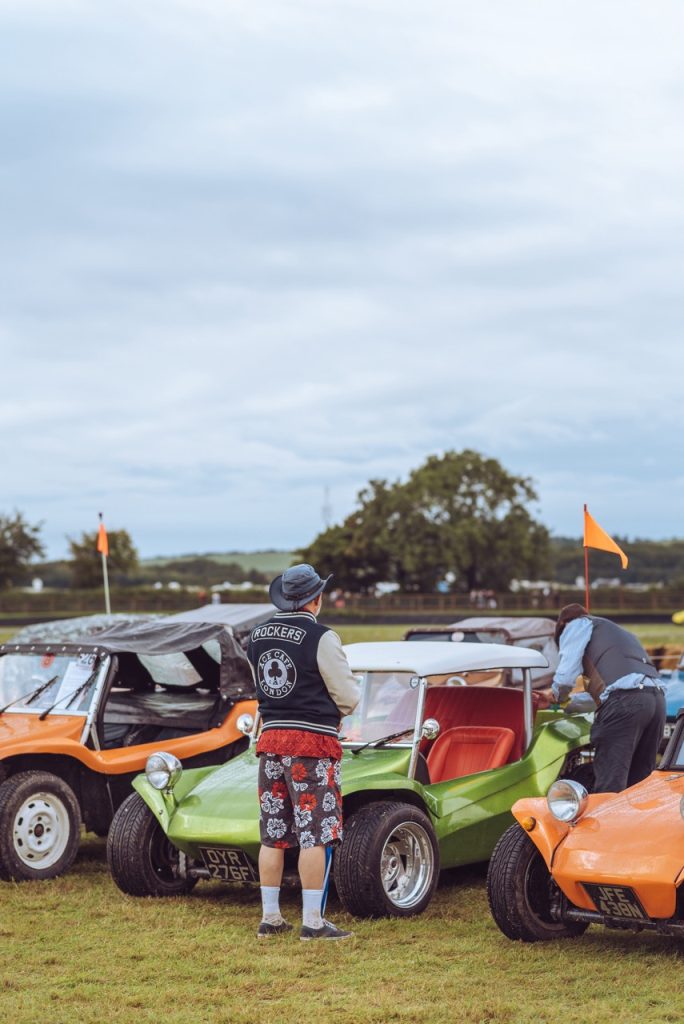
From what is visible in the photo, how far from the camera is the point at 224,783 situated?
880 centimetres

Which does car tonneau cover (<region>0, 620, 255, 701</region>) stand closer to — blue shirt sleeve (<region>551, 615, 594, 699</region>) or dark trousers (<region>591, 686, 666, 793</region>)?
blue shirt sleeve (<region>551, 615, 594, 699</region>)

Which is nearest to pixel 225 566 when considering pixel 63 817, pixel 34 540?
pixel 34 540

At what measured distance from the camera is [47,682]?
10633 millimetres

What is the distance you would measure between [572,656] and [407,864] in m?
1.76

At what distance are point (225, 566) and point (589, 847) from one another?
159689 millimetres

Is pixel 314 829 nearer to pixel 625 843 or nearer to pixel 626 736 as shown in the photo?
Answer: pixel 625 843

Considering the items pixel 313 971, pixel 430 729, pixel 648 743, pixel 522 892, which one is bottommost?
pixel 313 971

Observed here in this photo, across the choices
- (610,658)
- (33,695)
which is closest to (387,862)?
(610,658)

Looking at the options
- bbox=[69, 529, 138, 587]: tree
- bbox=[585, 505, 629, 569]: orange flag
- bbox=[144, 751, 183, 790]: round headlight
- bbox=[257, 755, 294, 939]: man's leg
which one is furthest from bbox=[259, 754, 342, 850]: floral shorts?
bbox=[69, 529, 138, 587]: tree

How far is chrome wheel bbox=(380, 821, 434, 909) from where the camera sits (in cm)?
789

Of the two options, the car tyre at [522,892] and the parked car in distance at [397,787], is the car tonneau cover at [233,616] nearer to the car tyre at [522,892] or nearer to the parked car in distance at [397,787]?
the parked car in distance at [397,787]

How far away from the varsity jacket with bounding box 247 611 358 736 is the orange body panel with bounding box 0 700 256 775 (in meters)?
2.98

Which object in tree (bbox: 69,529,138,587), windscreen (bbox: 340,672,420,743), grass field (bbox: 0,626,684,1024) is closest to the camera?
grass field (bbox: 0,626,684,1024)

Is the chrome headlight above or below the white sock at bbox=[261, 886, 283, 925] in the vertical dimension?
above
